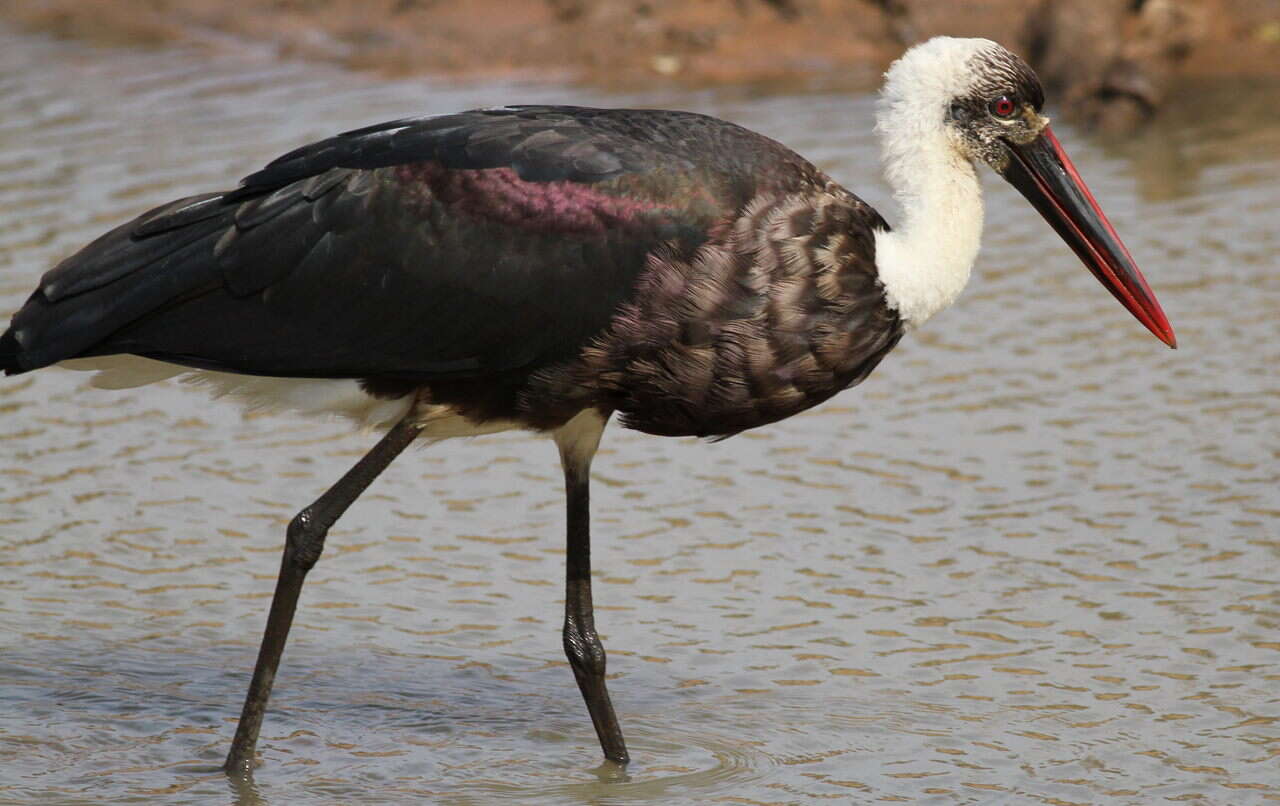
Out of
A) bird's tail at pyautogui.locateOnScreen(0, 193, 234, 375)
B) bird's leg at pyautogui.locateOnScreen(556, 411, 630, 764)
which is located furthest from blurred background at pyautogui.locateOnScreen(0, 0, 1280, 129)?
bird's tail at pyautogui.locateOnScreen(0, 193, 234, 375)

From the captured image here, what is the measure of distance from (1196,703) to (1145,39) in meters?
7.67

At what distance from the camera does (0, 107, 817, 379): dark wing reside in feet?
15.8

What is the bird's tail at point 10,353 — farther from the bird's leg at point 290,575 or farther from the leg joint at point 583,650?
the leg joint at point 583,650

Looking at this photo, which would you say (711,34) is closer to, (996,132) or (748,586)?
(748,586)

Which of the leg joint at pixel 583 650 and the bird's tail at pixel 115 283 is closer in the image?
the bird's tail at pixel 115 283

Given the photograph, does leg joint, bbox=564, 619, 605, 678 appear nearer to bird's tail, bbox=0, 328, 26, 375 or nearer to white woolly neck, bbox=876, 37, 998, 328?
white woolly neck, bbox=876, 37, 998, 328

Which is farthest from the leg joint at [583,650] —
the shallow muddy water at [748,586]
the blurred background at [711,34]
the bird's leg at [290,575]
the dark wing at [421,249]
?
the blurred background at [711,34]

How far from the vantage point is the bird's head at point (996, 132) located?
5070mm

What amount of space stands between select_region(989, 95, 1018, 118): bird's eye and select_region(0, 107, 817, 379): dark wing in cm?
56

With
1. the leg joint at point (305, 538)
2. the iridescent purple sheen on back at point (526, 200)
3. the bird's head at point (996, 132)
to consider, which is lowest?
the leg joint at point (305, 538)

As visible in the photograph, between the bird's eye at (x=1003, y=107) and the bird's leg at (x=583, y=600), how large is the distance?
124 centimetres

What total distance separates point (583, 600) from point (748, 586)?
1.02 m

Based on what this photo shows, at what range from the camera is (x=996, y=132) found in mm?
5176

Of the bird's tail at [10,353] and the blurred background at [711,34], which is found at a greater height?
the blurred background at [711,34]
